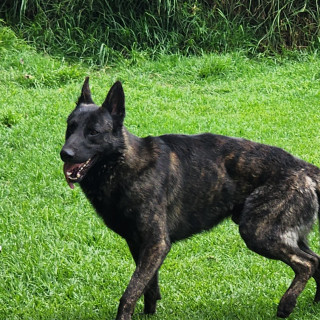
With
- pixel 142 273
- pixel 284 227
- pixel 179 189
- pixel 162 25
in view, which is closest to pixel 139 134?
pixel 162 25

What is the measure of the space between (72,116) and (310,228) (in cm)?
180

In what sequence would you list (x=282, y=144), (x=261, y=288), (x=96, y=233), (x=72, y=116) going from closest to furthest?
(x=72, y=116) → (x=261, y=288) → (x=96, y=233) → (x=282, y=144)

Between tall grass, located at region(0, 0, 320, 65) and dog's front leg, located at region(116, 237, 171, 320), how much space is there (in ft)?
22.1

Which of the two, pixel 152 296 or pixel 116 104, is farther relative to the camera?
pixel 152 296

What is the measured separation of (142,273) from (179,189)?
68 cm

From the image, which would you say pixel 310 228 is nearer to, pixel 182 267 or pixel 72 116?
pixel 182 267

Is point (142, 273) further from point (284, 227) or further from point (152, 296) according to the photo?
point (284, 227)

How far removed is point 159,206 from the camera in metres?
4.83

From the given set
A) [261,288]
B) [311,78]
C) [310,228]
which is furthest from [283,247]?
[311,78]

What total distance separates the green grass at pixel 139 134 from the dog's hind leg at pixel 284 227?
298 millimetres

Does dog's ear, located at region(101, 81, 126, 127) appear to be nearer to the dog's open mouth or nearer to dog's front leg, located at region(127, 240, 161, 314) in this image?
the dog's open mouth

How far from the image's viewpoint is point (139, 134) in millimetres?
8531

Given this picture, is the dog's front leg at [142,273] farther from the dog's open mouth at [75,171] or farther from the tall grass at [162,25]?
the tall grass at [162,25]

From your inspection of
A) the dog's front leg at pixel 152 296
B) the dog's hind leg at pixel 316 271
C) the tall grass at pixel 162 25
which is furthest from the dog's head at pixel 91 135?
the tall grass at pixel 162 25
